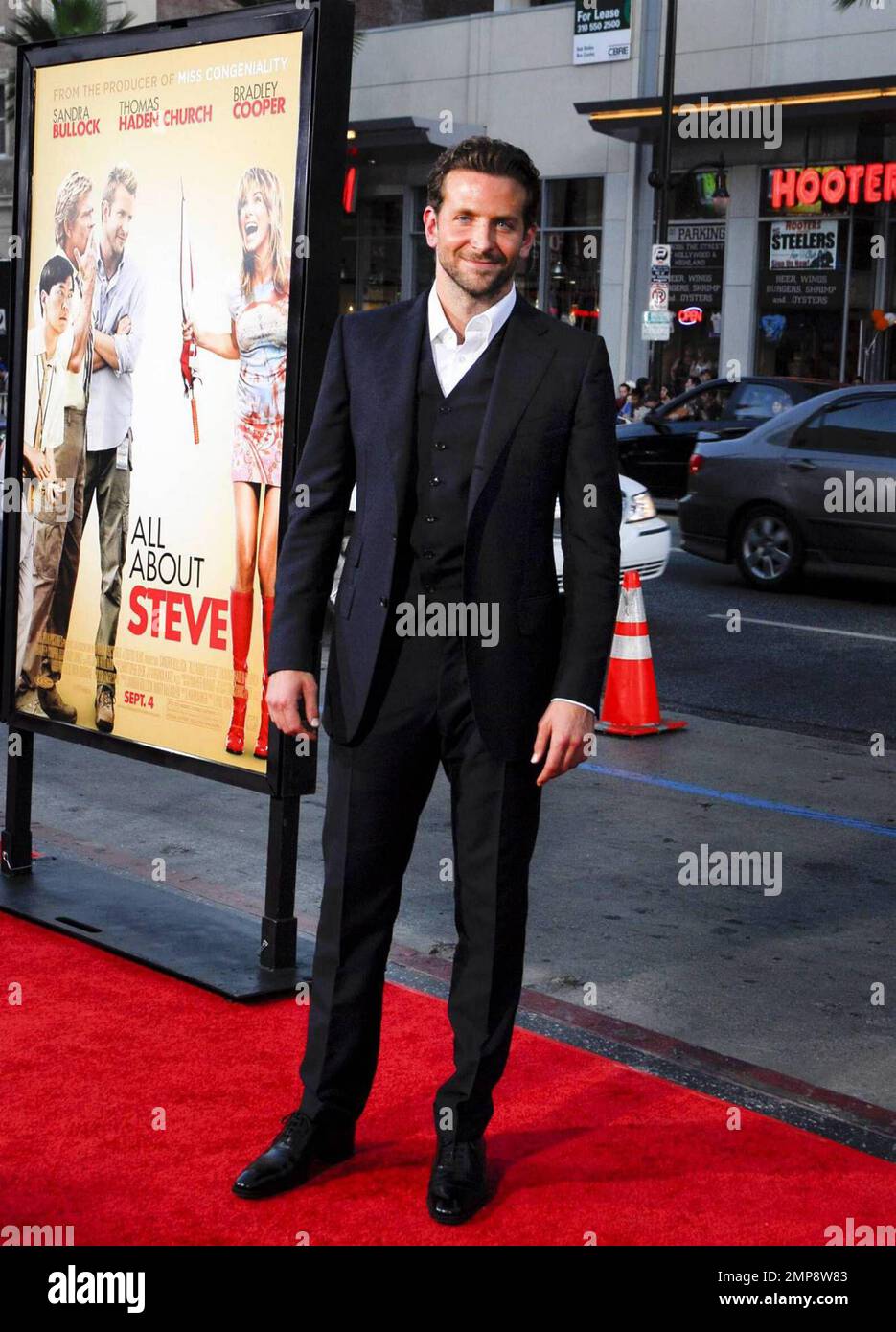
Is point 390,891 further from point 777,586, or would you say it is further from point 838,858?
point 777,586

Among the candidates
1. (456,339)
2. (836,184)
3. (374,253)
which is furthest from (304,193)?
(374,253)

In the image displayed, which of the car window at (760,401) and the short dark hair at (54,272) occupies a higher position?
the car window at (760,401)

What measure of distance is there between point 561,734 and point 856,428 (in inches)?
413

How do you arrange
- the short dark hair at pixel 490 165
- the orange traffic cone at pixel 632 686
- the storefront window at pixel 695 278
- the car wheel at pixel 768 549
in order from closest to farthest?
the short dark hair at pixel 490 165, the orange traffic cone at pixel 632 686, the car wheel at pixel 768 549, the storefront window at pixel 695 278

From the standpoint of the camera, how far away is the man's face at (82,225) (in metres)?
5.41

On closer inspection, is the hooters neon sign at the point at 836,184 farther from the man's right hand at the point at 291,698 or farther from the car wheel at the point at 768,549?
the man's right hand at the point at 291,698

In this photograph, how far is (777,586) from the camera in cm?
1388

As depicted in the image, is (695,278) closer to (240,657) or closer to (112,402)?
(112,402)

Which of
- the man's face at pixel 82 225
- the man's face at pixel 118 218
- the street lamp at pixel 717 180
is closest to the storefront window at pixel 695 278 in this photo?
the street lamp at pixel 717 180

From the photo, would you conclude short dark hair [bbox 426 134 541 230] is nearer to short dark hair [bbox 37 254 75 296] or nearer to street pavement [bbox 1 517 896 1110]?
short dark hair [bbox 37 254 75 296]

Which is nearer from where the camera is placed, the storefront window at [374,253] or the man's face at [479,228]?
the man's face at [479,228]

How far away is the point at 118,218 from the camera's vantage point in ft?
17.3

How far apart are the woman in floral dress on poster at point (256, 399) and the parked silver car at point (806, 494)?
8.86 meters
